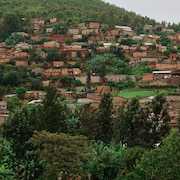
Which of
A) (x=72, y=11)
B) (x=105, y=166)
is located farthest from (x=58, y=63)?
(x=105, y=166)

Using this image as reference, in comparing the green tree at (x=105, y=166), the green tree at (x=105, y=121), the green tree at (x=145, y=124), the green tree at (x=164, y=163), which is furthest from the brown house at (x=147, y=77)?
the green tree at (x=164, y=163)

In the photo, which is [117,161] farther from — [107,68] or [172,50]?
[172,50]

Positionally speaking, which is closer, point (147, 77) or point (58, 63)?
point (147, 77)

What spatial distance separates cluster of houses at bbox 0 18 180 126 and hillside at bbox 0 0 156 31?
233 centimetres

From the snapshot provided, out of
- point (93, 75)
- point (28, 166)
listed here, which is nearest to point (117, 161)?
point (28, 166)

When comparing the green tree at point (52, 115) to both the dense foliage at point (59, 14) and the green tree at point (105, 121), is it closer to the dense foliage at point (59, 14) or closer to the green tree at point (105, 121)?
the green tree at point (105, 121)

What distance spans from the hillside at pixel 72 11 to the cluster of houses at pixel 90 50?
2.33 metres

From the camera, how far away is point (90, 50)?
155 feet

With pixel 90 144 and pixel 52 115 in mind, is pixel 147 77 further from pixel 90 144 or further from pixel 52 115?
pixel 90 144

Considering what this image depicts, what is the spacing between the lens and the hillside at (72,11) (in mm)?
60062

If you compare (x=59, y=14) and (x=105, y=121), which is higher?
(x=59, y=14)

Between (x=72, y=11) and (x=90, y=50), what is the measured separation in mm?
19803

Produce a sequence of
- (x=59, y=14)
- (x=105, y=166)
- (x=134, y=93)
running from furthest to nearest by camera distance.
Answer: (x=59, y=14) → (x=134, y=93) → (x=105, y=166)

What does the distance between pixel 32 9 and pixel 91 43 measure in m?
22.0
